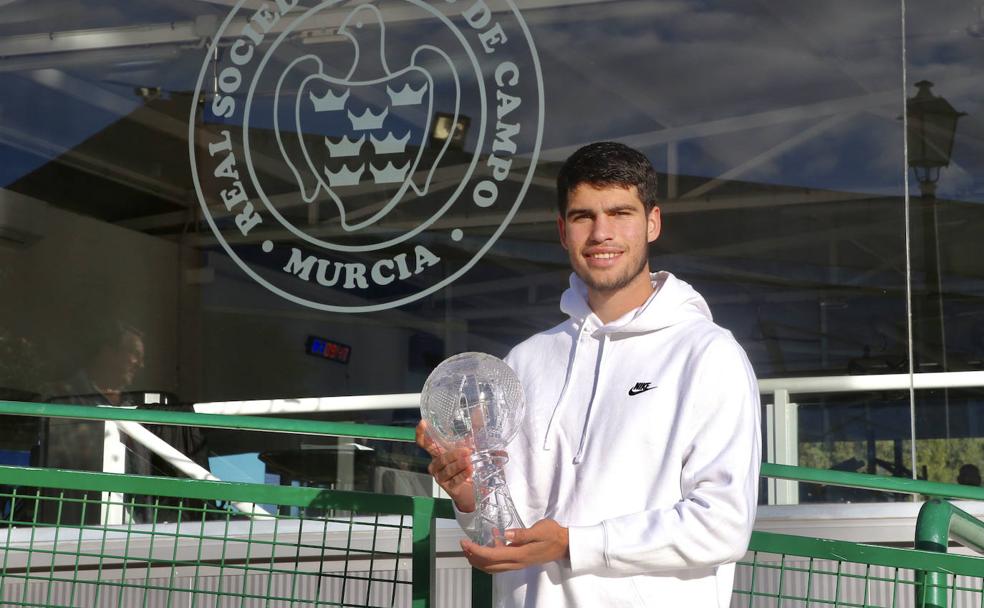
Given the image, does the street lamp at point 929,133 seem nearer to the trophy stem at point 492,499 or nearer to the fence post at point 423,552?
the fence post at point 423,552

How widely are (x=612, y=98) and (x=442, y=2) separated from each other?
0.86 meters

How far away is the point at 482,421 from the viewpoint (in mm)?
2449

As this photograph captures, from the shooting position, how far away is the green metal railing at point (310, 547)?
2.70 metres

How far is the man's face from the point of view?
261cm

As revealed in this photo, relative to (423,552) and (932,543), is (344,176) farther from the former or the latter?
(932,543)

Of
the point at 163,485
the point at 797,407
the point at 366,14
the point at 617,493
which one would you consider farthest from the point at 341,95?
the point at 617,493

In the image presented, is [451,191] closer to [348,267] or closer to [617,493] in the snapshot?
[348,267]

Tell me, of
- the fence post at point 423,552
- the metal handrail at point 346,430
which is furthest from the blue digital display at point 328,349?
the fence post at point 423,552

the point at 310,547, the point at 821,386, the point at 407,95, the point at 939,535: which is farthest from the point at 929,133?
the point at 310,547

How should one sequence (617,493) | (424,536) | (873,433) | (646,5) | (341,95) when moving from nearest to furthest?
(617,493)
(424,536)
(873,433)
(646,5)
(341,95)

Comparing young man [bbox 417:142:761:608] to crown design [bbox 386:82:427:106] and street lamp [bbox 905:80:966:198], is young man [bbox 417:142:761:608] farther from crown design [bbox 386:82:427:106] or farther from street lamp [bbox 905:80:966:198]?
crown design [bbox 386:82:427:106]

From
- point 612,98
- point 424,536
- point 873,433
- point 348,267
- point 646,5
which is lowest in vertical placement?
point 424,536

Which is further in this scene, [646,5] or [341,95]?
[341,95]

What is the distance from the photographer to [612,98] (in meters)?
5.29
